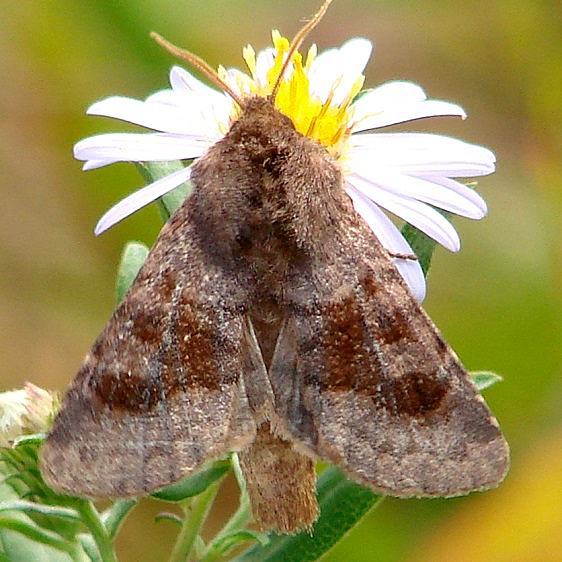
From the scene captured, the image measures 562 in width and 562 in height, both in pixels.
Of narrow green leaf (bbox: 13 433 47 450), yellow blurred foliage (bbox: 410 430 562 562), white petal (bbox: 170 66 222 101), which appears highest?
white petal (bbox: 170 66 222 101)

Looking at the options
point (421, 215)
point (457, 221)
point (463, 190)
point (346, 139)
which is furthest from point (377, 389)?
point (457, 221)

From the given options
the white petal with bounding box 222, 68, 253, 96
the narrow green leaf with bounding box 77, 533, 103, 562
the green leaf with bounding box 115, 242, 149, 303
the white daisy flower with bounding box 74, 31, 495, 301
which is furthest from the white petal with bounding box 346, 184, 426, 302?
the narrow green leaf with bounding box 77, 533, 103, 562

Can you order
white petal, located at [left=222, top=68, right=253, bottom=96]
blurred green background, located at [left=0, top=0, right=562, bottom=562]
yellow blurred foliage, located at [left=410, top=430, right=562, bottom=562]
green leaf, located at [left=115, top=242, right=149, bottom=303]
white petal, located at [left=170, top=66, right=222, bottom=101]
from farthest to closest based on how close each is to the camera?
blurred green background, located at [left=0, top=0, right=562, bottom=562]
yellow blurred foliage, located at [left=410, top=430, right=562, bottom=562]
white petal, located at [left=170, top=66, right=222, bottom=101]
white petal, located at [left=222, top=68, right=253, bottom=96]
green leaf, located at [left=115, top=242, right=149, bottom=303]

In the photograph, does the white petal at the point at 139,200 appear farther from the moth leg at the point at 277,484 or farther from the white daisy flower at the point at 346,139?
the moth leg at the point at 277,484

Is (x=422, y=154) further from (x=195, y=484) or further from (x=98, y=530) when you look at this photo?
(x=98, y=530)

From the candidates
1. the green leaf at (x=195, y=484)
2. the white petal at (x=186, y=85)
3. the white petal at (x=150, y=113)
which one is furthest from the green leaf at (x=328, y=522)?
the white petal at (x=186, y=85)

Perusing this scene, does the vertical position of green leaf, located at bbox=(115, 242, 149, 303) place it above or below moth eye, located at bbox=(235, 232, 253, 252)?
above

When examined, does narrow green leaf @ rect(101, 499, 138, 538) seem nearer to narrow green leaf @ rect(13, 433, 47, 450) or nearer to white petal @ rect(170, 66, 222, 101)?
narrow green leaf @ rect(13, 433, 47, 450)

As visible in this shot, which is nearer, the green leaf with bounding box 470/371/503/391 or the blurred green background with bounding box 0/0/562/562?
the green leaf with bounding box 470/371/503/391
